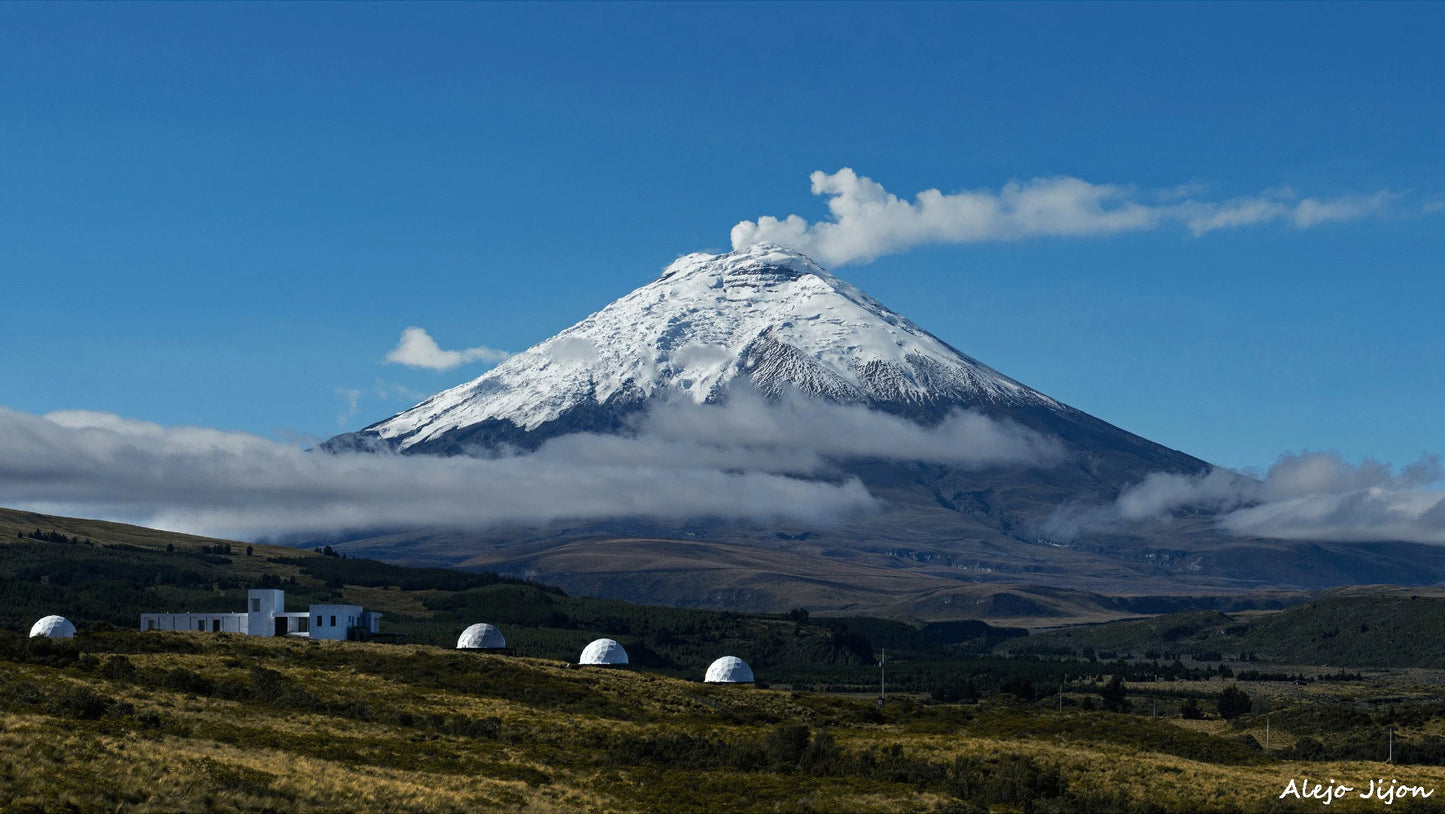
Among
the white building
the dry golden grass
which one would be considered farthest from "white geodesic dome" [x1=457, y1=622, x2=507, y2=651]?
the dry golden grass

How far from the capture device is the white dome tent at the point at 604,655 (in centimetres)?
13462

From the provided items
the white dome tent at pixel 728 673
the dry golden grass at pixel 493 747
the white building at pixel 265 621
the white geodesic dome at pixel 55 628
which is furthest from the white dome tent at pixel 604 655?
the white geodesic dome at pixel 55 628

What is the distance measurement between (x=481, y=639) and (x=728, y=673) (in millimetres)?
27313

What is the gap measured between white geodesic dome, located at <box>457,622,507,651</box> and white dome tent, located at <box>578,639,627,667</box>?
985 centimetres

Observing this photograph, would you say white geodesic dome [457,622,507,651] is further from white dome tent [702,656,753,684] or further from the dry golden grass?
the dry golden grass

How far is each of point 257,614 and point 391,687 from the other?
55494 mm

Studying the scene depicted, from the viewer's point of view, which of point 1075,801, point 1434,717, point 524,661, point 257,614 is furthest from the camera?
point 257,614

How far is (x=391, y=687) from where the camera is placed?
85375mm

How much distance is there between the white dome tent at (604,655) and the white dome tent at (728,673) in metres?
11.0

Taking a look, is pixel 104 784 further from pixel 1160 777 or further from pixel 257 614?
pixel 257 614

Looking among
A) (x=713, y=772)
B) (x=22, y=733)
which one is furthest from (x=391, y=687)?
(x=22, y=733)

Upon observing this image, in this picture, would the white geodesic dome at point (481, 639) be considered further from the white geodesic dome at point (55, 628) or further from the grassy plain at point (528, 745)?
the white geodesic dome at point (55, 628)

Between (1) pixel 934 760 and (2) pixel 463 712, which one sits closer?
(1) pixel 934 760

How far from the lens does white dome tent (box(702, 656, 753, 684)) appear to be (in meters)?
126
